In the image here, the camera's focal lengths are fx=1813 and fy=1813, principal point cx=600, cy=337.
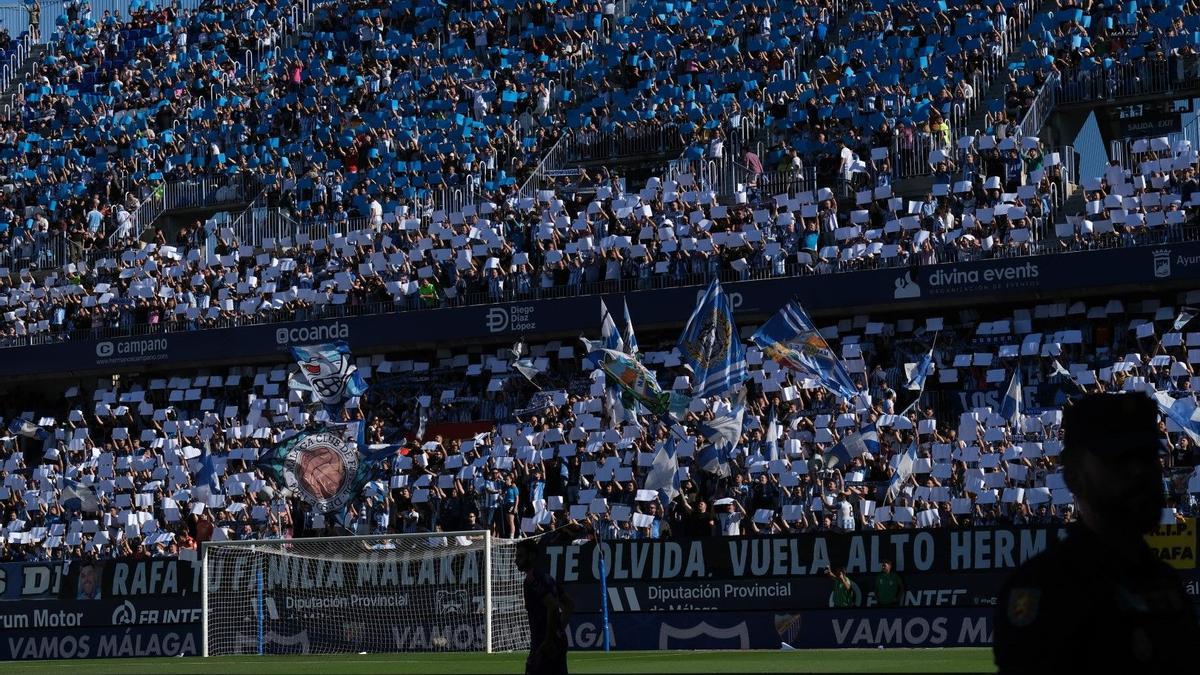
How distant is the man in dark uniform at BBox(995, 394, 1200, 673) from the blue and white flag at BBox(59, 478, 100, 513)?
119 feet

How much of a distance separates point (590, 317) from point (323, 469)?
881cm

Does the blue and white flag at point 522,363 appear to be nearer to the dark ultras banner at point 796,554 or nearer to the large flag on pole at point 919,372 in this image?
the large flag on pole at point 919,372

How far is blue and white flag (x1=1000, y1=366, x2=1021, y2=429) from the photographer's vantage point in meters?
29.2

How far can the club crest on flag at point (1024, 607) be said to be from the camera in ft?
13.4

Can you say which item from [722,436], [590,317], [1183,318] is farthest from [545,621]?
[590,317]

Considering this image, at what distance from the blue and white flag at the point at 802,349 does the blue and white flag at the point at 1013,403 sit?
2.49 m

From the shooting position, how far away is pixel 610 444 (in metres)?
33.6

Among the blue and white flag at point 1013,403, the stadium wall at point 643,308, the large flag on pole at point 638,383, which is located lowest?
the blue and white flag at point 1013,403

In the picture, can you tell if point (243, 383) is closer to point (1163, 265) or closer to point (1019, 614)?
point (1163, 265)

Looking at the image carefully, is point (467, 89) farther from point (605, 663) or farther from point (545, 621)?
point (545, 621)

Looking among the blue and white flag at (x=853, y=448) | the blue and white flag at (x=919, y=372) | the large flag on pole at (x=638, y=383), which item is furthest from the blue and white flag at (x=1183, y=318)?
the large flag on pole at (x=638, y=383)

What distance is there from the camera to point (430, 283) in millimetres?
40219

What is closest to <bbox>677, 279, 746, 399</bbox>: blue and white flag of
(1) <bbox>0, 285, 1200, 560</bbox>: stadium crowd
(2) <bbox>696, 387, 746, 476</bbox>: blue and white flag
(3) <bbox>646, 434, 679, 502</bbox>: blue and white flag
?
(2) <bbox>696, 387, 746, 476</bbox>: blue and white flag

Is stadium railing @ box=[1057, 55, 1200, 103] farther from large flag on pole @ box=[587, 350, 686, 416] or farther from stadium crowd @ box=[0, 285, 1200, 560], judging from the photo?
large flag on pole @ box=[587, 350, 686, 416]
